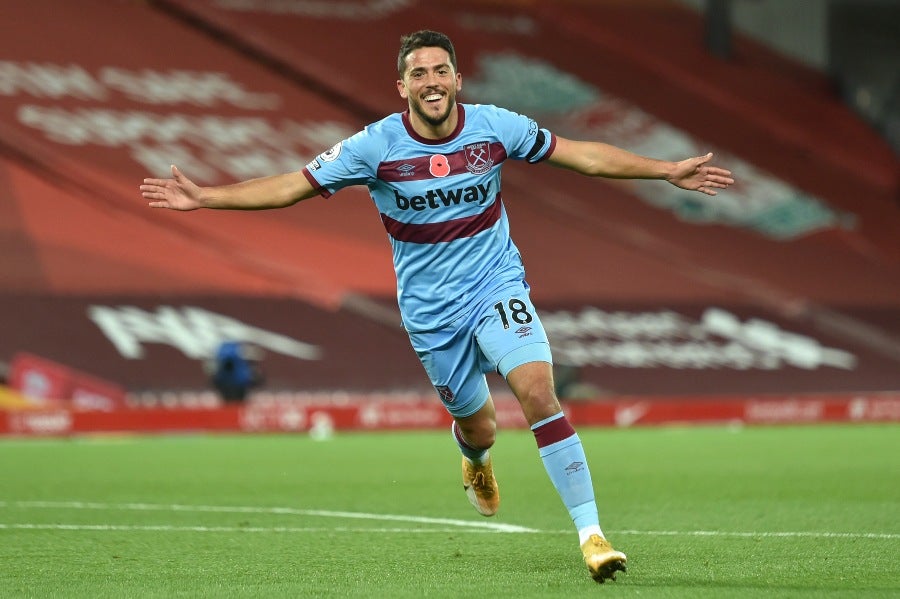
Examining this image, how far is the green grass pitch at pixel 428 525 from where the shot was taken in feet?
19.6

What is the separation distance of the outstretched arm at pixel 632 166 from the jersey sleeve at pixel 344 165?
0.85 m

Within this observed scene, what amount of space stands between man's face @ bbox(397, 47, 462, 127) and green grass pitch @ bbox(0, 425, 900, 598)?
2003 millimetres

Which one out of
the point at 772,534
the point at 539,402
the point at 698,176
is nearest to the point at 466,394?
the point at 539,402

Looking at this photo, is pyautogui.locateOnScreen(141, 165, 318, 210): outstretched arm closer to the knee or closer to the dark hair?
the dark hair

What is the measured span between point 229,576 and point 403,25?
2623 cm

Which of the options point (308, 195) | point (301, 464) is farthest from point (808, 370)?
point (308, 195)

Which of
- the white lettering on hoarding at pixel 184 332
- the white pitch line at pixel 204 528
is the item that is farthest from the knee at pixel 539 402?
the white lettering on hoarding at pixel 184 332

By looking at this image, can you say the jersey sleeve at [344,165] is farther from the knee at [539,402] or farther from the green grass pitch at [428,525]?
the green grass pitch at [428,525]

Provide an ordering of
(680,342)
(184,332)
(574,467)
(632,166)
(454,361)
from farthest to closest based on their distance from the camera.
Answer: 1. (680,342)
2. (184,332)
3. (454,361)
4. (632,166)
5. (574,467)

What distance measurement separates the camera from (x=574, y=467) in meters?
6.34

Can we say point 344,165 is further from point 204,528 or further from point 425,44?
point 204,528

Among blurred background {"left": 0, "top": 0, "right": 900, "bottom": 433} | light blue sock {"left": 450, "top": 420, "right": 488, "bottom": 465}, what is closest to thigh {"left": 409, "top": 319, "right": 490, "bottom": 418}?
light blue sock {"left": 450, "top": 420, "right": 488, "bottom": 465}

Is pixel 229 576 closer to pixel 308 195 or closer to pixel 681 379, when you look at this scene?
pixel 308 195

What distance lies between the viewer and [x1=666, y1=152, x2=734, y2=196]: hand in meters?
6.77
